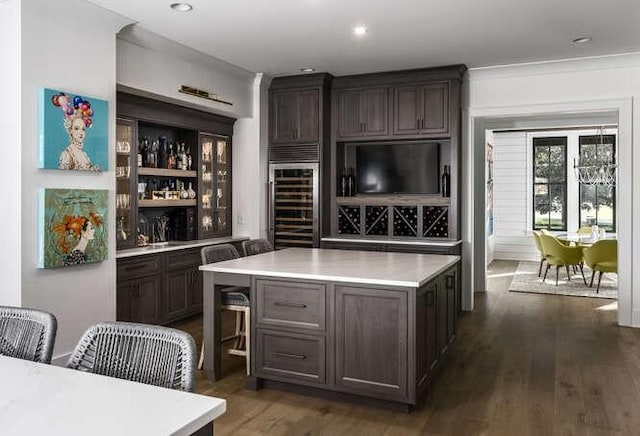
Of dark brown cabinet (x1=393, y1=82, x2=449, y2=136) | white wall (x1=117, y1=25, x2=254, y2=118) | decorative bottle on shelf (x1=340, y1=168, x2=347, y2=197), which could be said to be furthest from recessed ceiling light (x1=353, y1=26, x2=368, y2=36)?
decorative bottle on shelf (x1=340, y1=168, x2=347, y2=197)

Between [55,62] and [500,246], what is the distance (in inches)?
370

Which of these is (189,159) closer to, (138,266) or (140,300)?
(138,266)

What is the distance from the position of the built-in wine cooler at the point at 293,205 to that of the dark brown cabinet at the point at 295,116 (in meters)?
0.35

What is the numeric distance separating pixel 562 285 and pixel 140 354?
292 inches

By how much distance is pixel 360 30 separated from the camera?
4.55 metres

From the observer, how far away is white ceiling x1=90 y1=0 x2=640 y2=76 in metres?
4.00

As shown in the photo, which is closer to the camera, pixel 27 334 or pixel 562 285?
pixel 27 334

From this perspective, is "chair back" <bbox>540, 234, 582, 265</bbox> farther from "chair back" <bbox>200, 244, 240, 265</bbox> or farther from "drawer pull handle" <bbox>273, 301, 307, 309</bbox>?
"drawer pull handle" <bbox>273, 301, 307, 309</bbox>

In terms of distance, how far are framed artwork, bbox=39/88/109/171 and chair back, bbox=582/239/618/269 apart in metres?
6.15

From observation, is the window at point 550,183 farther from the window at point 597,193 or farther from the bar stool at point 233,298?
the bar stool at point 233,298

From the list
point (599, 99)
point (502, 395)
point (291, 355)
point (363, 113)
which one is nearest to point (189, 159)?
point (363, 113)

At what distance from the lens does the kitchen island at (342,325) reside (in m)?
3.12

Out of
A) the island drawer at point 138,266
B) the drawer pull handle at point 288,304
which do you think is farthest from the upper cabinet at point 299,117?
the drawer pull handle at point 288,304

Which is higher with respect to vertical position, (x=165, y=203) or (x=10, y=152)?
(x=10, y=152)
